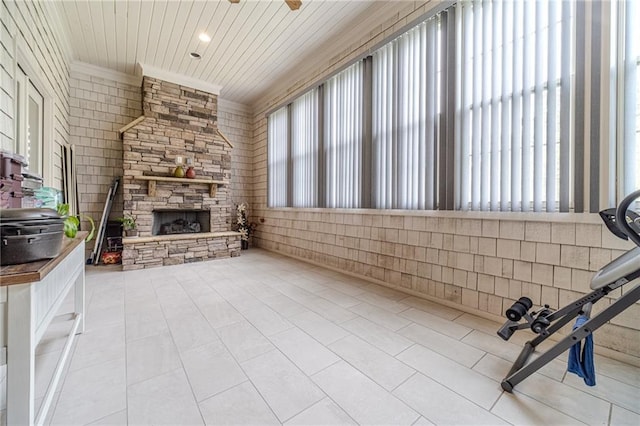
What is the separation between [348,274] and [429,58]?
287 centimetres

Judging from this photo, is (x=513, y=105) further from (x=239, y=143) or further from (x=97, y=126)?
(x=97, y=126)

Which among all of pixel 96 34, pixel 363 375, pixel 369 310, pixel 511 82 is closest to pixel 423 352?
pixel 363 375

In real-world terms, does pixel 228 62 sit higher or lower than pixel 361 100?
higher

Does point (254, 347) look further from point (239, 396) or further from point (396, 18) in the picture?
point (396, 18)

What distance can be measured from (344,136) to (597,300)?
3138mm

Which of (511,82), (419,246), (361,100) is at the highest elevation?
(361,100)

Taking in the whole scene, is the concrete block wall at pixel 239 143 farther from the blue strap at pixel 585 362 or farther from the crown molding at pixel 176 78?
the blue strap at pixel 585 362

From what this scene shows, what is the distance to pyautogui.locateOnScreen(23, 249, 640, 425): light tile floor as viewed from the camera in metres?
1.30

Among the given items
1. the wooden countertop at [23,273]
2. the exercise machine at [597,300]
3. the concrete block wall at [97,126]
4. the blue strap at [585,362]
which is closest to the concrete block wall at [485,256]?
the exercise machine at [597,300]

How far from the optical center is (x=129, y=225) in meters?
4.42

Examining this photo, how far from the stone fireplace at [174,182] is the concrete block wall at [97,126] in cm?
63

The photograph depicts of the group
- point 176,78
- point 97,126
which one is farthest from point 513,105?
point 97,126

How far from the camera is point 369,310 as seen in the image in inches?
101

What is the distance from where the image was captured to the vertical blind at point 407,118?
8.98 feet
